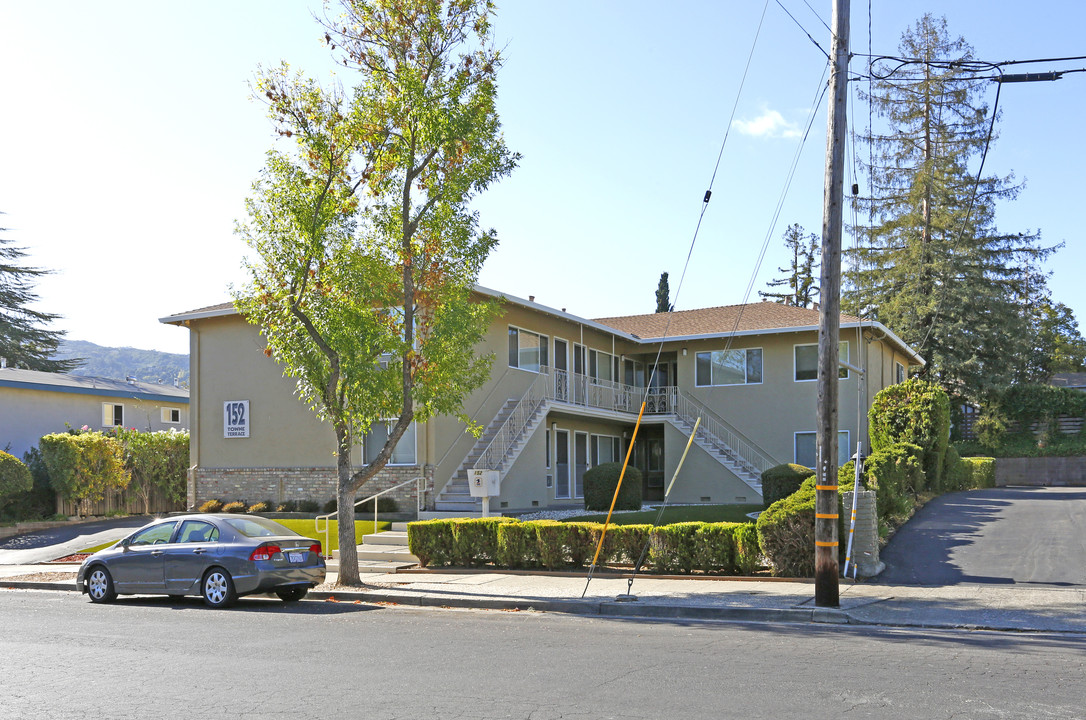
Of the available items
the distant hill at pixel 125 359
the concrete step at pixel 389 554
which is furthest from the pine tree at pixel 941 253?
the distant hill at pixel 125 359

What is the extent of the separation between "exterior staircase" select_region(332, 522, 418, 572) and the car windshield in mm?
3254

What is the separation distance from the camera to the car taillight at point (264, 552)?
13.5 metres

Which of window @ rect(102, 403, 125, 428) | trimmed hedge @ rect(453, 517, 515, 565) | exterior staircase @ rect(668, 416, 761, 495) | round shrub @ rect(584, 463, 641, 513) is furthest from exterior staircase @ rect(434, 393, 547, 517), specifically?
window @ rect(102, 403, 125, 428)

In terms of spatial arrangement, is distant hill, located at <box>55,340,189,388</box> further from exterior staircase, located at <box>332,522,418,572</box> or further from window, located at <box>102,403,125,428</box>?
exterior staircase, located at <box>332,522,418,572</box>

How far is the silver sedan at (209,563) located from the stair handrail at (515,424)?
9.66 meters

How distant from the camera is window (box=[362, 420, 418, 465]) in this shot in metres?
24.0

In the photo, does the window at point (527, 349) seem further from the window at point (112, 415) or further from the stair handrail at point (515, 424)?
the window at point (112, 415)

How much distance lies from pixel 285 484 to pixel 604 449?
10.9 m

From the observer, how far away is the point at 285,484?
26.0 m

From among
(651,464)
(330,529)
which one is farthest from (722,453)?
(330,529)

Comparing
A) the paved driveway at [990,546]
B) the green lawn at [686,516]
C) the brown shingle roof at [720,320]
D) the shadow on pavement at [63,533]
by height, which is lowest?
the shadow on pavement at [63,533]

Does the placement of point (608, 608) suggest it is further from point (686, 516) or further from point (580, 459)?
point (580, 459)

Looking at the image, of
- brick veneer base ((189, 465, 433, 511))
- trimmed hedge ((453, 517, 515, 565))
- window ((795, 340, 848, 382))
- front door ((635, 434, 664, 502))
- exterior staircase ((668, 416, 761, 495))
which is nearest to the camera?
trimmed hedge ((453, 517, 515, 565))

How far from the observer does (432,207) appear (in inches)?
615
